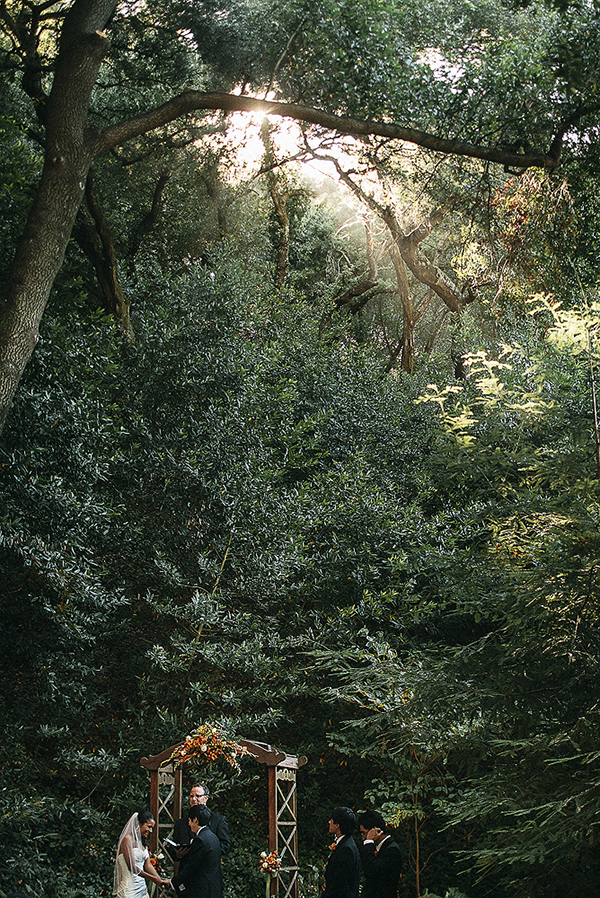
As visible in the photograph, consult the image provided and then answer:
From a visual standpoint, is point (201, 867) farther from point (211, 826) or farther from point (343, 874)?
point (343, 874)

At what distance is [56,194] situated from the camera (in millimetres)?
6801

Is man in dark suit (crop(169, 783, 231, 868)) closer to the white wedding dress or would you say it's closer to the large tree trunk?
the white wedding dress

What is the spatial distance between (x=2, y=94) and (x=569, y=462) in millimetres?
9980

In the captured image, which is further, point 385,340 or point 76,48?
point 385,340

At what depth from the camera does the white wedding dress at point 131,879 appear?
6.13 meters

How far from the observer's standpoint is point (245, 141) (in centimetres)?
1422

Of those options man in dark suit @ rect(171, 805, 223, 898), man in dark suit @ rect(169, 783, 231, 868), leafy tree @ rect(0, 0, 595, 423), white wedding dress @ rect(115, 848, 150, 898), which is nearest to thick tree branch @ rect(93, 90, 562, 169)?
leafy tree @ rect(0, 0, 595, 423)

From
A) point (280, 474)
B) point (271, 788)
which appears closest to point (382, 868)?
point (271, 788)

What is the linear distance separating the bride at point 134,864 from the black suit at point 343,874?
1589mm

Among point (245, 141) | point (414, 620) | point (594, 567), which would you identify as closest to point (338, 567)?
point (414, 620)

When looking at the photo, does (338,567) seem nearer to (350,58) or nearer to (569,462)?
(569,462)

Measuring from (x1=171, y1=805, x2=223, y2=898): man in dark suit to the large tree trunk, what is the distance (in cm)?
354

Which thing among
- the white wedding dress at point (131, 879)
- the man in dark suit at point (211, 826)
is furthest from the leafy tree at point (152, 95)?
the white wedding dress at point (131, 879)

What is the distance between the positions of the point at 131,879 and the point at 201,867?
1.09m
